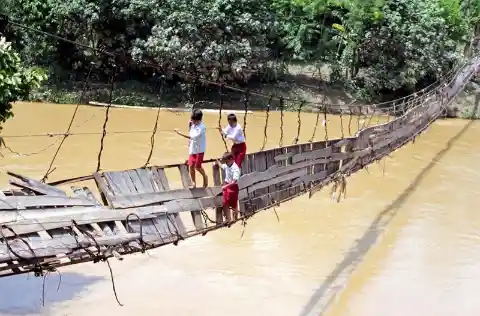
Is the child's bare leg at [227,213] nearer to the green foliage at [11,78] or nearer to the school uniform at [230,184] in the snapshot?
the school uniform at [230,184]

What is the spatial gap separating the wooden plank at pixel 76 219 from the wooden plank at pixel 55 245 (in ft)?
0.29

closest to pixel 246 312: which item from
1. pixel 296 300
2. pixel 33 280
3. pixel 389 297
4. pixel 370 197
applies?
pixel 296 300

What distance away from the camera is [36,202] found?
3.70 meters

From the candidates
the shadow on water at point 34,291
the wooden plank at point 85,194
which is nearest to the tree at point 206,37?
the shadow on water at point 34,291

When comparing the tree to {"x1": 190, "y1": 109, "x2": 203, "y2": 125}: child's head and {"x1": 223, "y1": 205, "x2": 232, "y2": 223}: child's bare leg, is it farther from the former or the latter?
{"x1": 223, "y1": 205, "x2": 232, "y2": 223}: child's bare leg

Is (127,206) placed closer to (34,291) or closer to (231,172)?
(231,172)

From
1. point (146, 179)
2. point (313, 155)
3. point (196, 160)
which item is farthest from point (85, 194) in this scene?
point (313, 155)

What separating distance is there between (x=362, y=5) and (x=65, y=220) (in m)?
14.5

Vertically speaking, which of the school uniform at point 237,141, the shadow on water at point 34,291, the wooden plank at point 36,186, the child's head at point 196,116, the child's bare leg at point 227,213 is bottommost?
the shadow on water at point 34,291

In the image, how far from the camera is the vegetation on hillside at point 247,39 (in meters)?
15.7

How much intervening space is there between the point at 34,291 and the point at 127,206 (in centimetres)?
255

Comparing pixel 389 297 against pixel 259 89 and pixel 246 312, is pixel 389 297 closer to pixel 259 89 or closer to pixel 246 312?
pixel 246 312

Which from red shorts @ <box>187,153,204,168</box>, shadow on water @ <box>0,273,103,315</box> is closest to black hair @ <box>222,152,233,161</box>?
red shorts @ <box>187,153,204,168</box>

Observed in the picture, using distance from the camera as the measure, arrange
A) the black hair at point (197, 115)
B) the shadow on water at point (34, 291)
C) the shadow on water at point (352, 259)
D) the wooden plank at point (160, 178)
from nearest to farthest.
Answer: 1. the wooden plank at point (160, 178)
2. the black hair at point (197, 115)
3. the shadow on water at point (34, 291)
4. the shadow on water at point (352, 259)
